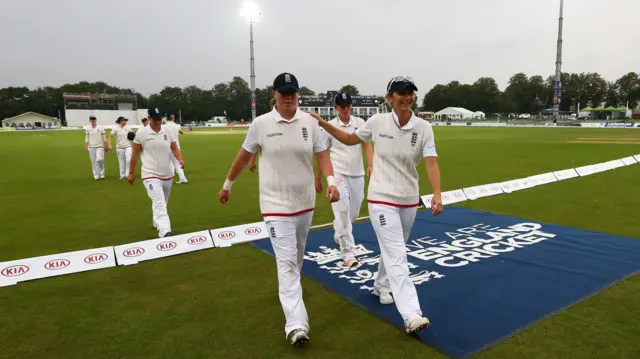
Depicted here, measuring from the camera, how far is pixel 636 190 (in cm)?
1123

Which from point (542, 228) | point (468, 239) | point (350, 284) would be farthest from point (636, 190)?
point (350, 284)

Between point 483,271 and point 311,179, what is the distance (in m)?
2.87

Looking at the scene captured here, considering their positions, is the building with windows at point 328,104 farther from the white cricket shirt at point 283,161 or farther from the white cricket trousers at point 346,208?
the white cricket shirt at point 283,161

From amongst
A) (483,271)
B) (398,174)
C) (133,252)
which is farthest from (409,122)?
(133,252)

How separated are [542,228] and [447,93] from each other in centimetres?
13374

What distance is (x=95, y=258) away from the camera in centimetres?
629

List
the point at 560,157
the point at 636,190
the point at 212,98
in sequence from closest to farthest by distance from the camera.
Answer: the point at 636,190 < the point at 560,157 < the point at 212,98

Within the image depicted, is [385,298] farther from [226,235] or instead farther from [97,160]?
[97,160]

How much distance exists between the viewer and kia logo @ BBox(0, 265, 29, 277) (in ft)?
18.6

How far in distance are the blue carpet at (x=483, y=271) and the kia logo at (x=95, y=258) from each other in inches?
90.1

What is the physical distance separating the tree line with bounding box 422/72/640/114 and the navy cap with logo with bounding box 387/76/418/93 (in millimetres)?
123359

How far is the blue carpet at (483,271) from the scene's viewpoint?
4207 millimetres

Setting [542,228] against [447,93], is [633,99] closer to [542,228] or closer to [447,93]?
[447,93]

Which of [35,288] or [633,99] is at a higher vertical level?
[633,99]
